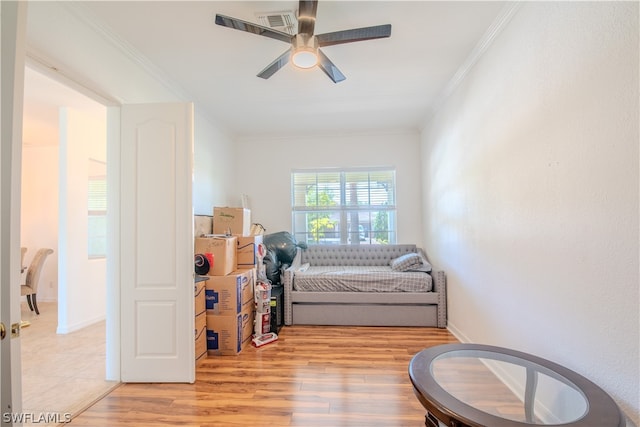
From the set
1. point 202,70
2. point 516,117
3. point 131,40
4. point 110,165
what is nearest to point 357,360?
point 516,117

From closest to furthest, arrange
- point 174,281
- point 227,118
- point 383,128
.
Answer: point 174,281 → point 227,118 → point 383,128

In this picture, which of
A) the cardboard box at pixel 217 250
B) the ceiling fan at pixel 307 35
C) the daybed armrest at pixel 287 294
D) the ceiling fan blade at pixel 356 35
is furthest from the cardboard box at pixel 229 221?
the ceiling fan blade at pixel 356 35

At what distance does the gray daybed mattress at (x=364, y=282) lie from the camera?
11.8 ft

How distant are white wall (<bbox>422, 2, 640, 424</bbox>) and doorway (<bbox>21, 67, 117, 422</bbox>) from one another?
3.06 metres

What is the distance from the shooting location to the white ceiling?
2053 millimetres

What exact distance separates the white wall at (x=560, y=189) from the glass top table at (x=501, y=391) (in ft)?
0.62

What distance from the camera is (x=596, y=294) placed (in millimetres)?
1402

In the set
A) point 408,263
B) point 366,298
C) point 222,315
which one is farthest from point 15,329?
point 408,263

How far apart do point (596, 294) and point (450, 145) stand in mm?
2230

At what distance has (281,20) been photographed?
84.7 inches

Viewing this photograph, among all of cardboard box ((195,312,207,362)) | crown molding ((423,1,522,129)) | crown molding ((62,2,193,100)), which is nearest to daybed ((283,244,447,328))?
cardboard box ((195,312,207,362))

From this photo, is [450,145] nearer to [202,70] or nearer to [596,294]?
[596,294]

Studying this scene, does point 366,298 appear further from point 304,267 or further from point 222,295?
point 222,295

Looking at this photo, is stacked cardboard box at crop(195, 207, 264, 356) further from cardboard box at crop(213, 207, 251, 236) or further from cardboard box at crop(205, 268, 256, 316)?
cardboard box at crop(213, 207, 251, 236)
